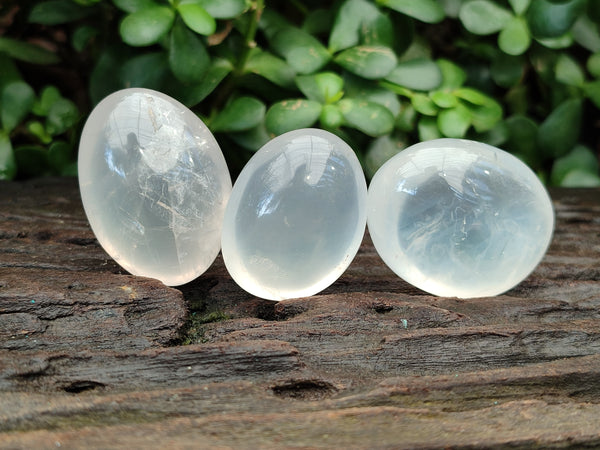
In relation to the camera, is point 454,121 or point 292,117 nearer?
point 292,117

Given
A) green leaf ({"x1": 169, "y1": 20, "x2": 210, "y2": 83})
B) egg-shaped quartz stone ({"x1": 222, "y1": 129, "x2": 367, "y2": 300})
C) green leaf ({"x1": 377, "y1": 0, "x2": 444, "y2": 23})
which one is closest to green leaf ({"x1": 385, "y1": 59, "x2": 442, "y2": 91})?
green leaf ({"x1": 377, "y1": 0, "x2": 444, "y2": 23})

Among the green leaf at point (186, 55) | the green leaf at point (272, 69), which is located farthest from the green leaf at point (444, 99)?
the green leaf at point (186, 55)

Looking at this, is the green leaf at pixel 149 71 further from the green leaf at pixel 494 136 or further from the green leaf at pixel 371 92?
the green leaf at pixel 494 136

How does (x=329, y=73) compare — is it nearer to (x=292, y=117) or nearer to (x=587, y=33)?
(x=292, y=117)

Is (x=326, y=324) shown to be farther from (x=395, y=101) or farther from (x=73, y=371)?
(x=395, y=101)

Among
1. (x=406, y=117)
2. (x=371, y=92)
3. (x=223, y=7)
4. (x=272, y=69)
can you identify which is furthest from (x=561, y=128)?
(x=223, y=7)
